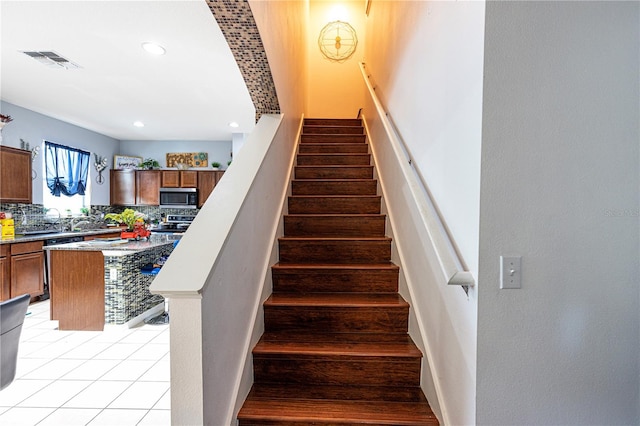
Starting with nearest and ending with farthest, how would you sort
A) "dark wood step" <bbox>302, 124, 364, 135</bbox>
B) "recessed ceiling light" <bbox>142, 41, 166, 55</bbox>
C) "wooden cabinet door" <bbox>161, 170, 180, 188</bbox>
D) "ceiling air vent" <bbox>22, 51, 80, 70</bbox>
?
1. "recessed ceiling light" <bbox>142, 41, 166, 55</bbox>
2. "ceiling air vent" <bbox>22, 51, 80, 70</bbox>
3. "dark wood step" <bbox>302, 124, 364, 135</bbox>
4. "wooden cabinet door" <bbox>161, 170, 180, 188</bbox>

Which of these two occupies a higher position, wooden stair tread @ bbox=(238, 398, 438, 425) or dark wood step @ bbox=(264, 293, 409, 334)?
dark wood step @ bbox=(264, 293, 409, 334)

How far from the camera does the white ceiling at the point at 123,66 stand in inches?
97.4

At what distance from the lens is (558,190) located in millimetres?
1215

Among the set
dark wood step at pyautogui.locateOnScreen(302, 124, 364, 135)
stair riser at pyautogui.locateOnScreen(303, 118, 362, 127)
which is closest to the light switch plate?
dark wood step at pyautogui.locateOnScreen(302, 124, 364, 135)

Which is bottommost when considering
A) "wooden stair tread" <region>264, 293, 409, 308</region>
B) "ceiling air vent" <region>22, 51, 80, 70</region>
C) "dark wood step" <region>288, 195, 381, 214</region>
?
"wooden stair tread" <region>264, 293, 409, 308</region>

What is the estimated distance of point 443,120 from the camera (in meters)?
1.56

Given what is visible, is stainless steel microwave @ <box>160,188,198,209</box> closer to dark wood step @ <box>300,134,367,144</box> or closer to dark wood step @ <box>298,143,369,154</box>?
dark wood step @ <box>300,134,367,144</box>

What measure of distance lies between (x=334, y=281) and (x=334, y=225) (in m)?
0.60

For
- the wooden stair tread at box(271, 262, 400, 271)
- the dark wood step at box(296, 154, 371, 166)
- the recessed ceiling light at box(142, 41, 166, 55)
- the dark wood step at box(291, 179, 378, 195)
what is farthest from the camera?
the dark wood step at box(296, 154, 371, 166)

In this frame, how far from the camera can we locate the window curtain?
533 centimetres

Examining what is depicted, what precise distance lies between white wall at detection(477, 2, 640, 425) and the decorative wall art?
6.64 m

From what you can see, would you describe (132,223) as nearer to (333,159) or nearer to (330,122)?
(333,159)

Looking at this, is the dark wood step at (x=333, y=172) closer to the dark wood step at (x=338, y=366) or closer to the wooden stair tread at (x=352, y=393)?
the dark wood step at (x=338, y=366)

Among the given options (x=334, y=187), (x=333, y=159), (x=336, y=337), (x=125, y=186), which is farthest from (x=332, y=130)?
(x=125, y=186)
